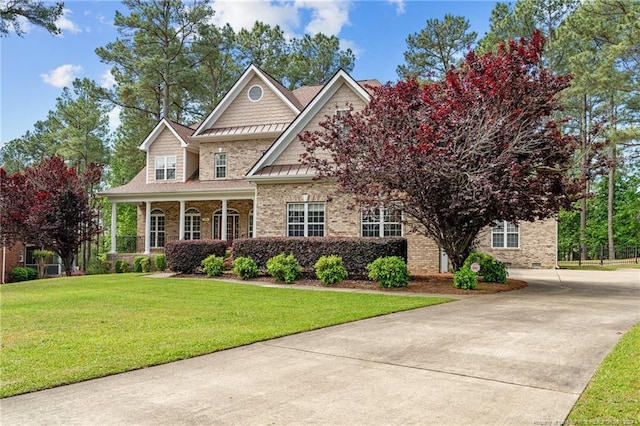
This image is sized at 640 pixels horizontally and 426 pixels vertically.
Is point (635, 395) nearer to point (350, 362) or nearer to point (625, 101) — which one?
point (350, 362)

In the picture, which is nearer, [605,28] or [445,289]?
[445,289]

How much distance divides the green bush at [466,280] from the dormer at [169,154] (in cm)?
1680

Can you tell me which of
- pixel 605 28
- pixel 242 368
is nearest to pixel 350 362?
pixel 242 368

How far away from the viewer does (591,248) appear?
33344mm

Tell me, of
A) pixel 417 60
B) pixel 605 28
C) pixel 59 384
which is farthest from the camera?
pixel 417 60

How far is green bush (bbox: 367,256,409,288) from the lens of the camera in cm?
1349

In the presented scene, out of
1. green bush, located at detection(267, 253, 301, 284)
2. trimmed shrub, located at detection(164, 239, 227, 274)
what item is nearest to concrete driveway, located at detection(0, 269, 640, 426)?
green bush, located at detection(267, 253, 301, 284)

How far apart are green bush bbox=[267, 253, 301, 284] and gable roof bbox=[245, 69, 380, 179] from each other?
4.68 metres

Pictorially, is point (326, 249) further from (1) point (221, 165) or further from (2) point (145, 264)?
(2) point (145, 264)

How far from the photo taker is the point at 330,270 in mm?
14586

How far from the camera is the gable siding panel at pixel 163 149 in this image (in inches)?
1013

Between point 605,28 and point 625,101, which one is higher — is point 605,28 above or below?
above

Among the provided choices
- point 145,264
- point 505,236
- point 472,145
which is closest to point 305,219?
point 472,145

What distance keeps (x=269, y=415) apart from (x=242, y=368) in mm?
1550
